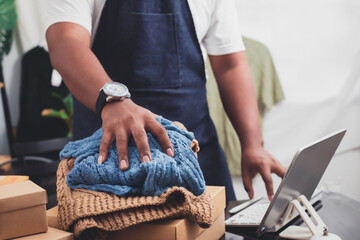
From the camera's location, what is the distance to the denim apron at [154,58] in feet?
3.85

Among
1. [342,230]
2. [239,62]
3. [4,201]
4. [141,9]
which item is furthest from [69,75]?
[342,230]

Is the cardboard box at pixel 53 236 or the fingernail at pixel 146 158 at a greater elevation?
the fingernail at pixel 146 158

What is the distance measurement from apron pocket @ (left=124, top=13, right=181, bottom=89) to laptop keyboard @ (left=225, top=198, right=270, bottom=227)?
→ 448 millimetres

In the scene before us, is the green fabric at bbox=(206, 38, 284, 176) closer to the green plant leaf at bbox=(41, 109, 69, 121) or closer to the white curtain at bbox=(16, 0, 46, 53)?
the green plant leaf at bbox=(41, 109, 69, 121)

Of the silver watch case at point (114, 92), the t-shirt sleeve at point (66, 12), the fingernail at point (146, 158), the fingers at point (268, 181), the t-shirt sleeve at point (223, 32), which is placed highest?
the t-shirt sleeve at point (66, 12)

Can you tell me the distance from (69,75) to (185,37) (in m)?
0.42

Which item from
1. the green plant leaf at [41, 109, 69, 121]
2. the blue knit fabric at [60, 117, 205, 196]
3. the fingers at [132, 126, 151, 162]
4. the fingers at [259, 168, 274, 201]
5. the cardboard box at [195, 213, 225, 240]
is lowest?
the green plant leaf at [41, 109, 69, 121]

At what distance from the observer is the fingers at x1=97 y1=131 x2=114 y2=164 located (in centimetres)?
69

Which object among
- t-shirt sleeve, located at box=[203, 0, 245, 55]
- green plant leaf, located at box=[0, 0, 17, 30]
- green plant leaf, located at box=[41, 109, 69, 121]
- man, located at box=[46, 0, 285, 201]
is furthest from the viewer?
green plant leaf, located at box=[0, 0, 17, 30]

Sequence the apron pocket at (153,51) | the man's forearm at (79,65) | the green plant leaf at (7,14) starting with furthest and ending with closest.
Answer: the green plant leaf at (7,14)
the apron pocket at (153,51)
the man's forearm at (79,65)

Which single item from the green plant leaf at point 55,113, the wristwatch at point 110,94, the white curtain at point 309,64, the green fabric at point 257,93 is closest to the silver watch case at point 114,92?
the wristwatch at point 110,94

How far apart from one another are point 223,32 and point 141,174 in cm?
81

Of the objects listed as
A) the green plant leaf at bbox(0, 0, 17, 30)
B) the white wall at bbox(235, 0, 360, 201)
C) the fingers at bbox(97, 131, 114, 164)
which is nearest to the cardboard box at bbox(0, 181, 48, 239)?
the fingers at bbox(97, 131, 114, 164)

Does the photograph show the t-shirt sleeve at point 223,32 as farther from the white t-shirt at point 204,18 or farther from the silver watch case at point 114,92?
the silver watch case at point 114,92
